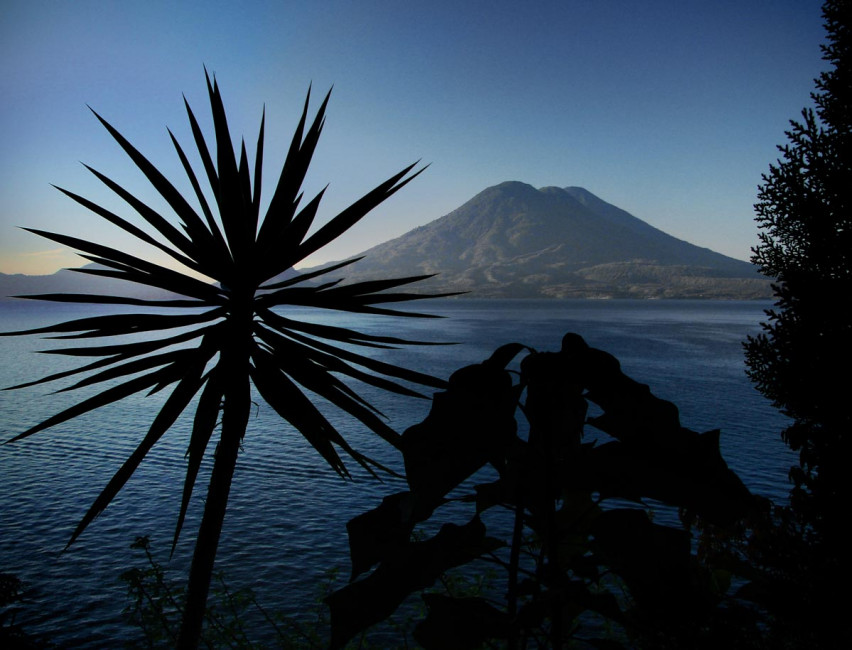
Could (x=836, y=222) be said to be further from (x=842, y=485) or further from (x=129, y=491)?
(x=129, y=491)

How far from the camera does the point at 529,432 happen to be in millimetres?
1867

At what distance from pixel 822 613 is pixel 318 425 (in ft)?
14.8

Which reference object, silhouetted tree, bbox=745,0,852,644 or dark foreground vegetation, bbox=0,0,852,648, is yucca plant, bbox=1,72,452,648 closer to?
dark foreground vegetation, bbox=0,0,852,648

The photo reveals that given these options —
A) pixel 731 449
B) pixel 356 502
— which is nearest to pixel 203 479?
pixel 356 502

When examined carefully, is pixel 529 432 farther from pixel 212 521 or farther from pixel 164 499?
pixel 164 499

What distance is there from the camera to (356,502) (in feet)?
73.9

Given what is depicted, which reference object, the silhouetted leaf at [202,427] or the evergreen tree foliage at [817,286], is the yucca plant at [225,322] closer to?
the silhouetted leaf at [202,427]

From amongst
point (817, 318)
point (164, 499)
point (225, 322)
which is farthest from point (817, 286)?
point (164, 499)

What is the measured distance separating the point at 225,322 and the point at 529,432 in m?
2.85

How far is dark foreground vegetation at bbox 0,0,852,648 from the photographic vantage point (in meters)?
1.24

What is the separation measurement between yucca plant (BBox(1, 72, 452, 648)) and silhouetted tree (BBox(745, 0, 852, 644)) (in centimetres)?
543

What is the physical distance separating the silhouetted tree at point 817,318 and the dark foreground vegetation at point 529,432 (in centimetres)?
3

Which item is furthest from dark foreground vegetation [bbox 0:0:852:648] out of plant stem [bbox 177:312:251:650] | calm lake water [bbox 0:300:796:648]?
calm lake water [bbox 0:300:796:648]

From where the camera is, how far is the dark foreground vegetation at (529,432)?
1.24 metres
